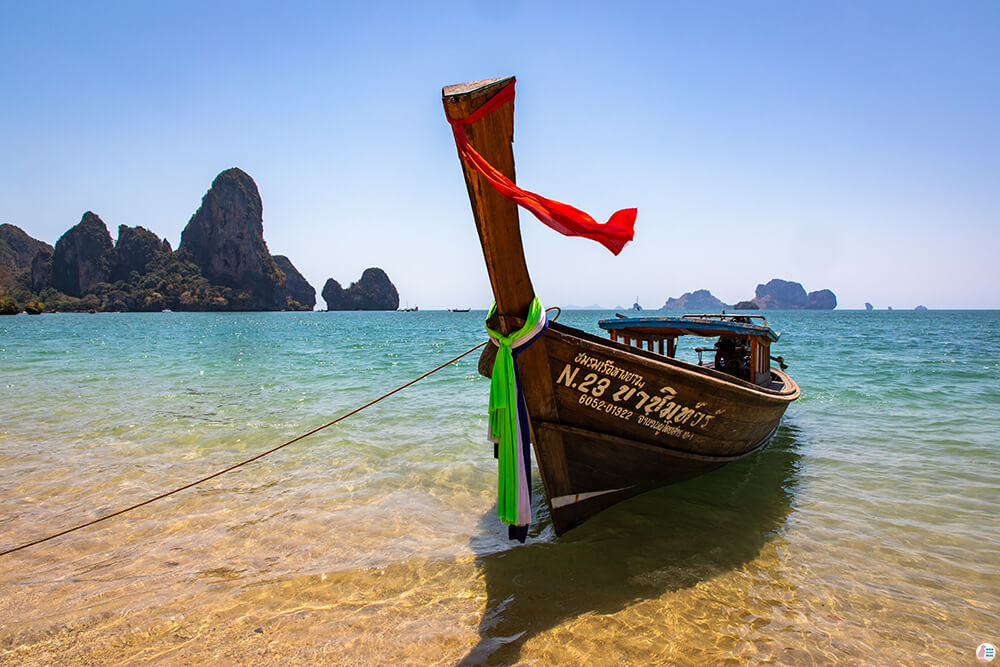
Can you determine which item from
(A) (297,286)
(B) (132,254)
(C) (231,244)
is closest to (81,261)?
(B) (132,254)

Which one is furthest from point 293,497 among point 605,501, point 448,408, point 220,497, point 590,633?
point 448,408

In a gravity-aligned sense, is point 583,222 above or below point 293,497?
above

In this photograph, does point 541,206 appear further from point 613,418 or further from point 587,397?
point 613,418

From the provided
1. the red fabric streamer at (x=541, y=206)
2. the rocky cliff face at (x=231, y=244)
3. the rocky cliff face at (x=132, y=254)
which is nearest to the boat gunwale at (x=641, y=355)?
the red fabric streamer at (x=541, y=206)

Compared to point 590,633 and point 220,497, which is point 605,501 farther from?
point 220,497

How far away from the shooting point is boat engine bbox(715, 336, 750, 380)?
26.6 feet

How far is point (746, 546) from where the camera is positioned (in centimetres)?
467

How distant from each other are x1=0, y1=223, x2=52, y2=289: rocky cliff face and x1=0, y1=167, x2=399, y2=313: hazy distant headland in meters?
5.77

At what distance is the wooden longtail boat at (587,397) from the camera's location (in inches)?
137

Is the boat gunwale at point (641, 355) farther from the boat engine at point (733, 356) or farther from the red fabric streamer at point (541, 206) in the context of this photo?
the boat engine at point (733, 356)

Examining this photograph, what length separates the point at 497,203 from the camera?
3.56 meters

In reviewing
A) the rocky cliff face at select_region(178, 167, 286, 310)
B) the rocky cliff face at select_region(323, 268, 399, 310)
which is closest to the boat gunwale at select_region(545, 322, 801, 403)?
the rocky cliff face at select_region(178, 167, 286, 310)

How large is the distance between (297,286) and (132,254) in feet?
154

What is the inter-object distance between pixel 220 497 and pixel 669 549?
15.9 feet
